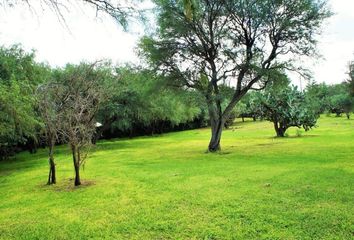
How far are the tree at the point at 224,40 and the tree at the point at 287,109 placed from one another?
9041 millimetres

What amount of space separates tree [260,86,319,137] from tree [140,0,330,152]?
9.04 m

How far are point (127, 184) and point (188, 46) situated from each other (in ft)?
40.3

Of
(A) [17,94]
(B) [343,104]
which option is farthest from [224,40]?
(B) [343,104]

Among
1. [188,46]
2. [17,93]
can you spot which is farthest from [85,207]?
[188,46]

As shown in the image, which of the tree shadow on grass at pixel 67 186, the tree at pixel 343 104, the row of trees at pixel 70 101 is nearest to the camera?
the tree shadow on grass at pixel 67 186

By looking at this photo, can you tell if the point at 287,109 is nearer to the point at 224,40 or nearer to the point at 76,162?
the point at 224,40

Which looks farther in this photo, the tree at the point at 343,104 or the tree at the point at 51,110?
the tree at the point at 343,104

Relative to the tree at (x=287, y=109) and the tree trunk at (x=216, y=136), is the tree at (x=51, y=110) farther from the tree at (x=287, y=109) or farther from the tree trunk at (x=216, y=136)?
the tree at (x=287, y=109)

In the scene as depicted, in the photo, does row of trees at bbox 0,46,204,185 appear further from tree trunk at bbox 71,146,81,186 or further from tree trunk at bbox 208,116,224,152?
tree trunk at bbox 208,116,224,152

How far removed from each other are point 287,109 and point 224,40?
38.8 feet

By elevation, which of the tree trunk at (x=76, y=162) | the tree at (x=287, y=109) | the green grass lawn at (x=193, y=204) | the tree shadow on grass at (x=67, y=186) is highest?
the tree at (x=287, y=109)

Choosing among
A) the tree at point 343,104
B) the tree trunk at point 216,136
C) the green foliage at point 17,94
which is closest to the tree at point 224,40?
the tree trunk at point 216,136

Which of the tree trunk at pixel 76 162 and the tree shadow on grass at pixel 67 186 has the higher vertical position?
the tree trunk at pixel 76 162

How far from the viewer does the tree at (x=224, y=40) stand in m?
20.0
